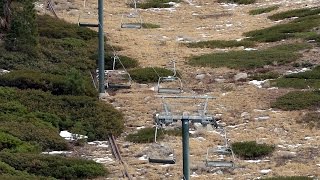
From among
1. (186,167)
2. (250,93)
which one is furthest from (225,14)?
(186,167)

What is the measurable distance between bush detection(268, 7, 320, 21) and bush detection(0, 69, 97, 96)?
22633mm

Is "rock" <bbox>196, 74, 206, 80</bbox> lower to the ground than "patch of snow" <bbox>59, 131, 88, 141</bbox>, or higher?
lower

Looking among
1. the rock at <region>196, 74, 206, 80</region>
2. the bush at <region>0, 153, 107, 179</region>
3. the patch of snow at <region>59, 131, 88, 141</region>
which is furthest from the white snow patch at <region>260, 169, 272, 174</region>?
the rock at <region>196, 74, 206, 80</region>

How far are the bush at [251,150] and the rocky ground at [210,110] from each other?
0.32m

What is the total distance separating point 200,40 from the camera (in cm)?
4722

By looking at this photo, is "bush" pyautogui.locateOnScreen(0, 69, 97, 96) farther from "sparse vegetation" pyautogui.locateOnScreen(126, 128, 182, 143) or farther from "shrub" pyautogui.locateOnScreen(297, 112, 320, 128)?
"shrub" pyautogui.locateOnScreen(297, 112, 320, 128)

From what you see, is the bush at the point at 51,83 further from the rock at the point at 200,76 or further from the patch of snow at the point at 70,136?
the rock at the point at 200,76

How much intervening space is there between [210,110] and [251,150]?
535 cm

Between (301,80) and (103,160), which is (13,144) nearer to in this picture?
(103,160)

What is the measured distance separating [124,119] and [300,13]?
2532cm

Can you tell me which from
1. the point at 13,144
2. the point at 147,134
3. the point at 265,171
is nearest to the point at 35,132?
the point at 13,144

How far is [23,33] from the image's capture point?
37656mm

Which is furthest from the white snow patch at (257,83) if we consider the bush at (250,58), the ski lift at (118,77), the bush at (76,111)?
the bush at (76,111)

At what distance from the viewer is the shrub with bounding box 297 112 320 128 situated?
28.4 meters
